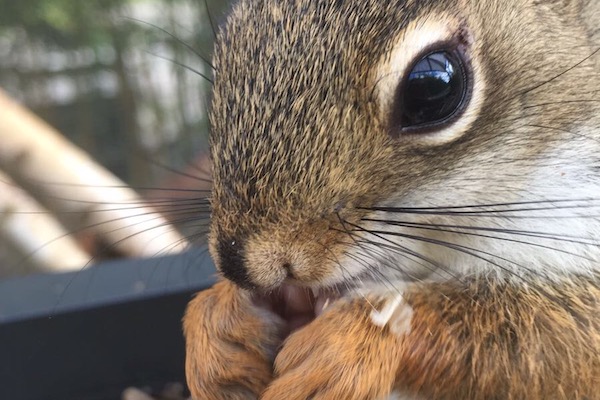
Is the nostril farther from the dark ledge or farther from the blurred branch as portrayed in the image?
the blurred branch

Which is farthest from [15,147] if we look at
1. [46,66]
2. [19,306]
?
[46,66]

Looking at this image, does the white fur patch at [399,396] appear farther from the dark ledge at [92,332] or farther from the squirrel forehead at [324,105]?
the dark ledge at [92,332]

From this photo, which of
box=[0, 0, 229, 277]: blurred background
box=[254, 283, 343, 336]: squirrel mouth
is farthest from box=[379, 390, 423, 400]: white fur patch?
box=[0, 0, 229, 277]: blurred background

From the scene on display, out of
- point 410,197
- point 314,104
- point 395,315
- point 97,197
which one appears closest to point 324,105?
point 314,104

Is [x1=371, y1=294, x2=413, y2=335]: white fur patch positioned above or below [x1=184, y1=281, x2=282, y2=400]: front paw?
above

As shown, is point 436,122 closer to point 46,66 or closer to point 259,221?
point 259,221

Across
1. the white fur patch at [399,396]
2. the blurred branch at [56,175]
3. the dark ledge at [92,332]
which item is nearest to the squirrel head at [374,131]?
the white fur patch at [399,396]
